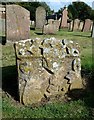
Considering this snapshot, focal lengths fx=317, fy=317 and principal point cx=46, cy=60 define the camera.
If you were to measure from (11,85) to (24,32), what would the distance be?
7420 mm

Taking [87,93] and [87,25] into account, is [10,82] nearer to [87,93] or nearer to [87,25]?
[87,93]

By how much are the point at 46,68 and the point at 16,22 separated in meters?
7.80

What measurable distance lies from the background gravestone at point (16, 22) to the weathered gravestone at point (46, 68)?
7399 millimetres

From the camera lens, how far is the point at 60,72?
22.5 feet

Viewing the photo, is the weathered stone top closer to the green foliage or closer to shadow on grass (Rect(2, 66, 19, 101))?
shadow on grass (Rect(2, 66, 19, 101))

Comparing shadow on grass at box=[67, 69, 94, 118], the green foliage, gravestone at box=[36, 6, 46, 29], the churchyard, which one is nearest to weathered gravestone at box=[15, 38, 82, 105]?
the churchyard

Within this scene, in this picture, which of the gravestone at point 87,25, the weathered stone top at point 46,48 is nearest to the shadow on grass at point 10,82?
the weathered stone top at point 46,48

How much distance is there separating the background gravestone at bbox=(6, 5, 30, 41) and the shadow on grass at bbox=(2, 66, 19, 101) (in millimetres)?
6043

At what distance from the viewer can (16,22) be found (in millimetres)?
14172

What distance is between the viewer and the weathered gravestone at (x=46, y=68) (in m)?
6.54

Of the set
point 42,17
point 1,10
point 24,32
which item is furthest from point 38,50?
point 42,17

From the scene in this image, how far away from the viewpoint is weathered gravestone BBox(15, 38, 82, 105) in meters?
6.54

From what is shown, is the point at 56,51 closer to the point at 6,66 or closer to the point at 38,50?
the point at 38,50

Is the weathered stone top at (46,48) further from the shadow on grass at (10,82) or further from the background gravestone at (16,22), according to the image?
the background gravestone at (16,22)
